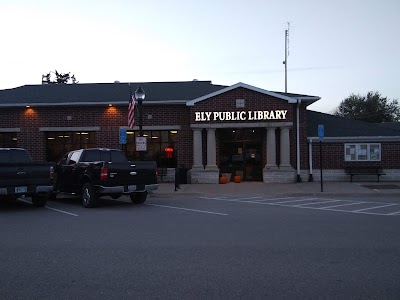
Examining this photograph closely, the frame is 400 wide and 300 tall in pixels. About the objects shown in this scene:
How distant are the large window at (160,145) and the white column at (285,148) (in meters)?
5.77

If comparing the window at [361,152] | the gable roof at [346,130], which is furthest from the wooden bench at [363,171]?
the gable roof at [346,130]

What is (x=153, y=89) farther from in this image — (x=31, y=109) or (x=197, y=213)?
(x=197, y=213)

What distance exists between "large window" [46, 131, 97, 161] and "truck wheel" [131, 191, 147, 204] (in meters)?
9.19

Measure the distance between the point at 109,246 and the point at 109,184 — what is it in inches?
232

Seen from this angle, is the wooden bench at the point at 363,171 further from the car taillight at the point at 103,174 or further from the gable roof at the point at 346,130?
the car taillight at the point at 103,174

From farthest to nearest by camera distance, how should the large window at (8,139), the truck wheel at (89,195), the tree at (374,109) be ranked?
A: the tree at (374,109)
the large window at (8,139)
the truck wheel at (89,195)

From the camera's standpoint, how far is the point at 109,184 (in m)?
13.5

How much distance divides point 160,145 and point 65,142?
5398mm

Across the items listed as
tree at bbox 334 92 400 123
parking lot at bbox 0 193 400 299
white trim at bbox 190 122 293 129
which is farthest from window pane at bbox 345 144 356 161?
tree at bbox 334 92 400 123

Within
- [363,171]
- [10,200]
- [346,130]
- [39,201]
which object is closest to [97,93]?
[10,200]

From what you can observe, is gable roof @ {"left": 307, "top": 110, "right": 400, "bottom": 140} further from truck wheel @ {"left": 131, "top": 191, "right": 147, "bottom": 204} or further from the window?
truck wheel @ {"left": 131, "top": 191, "right": 147, "bottom": 204}

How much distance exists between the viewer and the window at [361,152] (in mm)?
22531

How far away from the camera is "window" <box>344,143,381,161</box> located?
22531 mm

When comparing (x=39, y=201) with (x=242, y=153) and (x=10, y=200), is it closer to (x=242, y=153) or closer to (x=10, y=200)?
(x=10, y=200)
